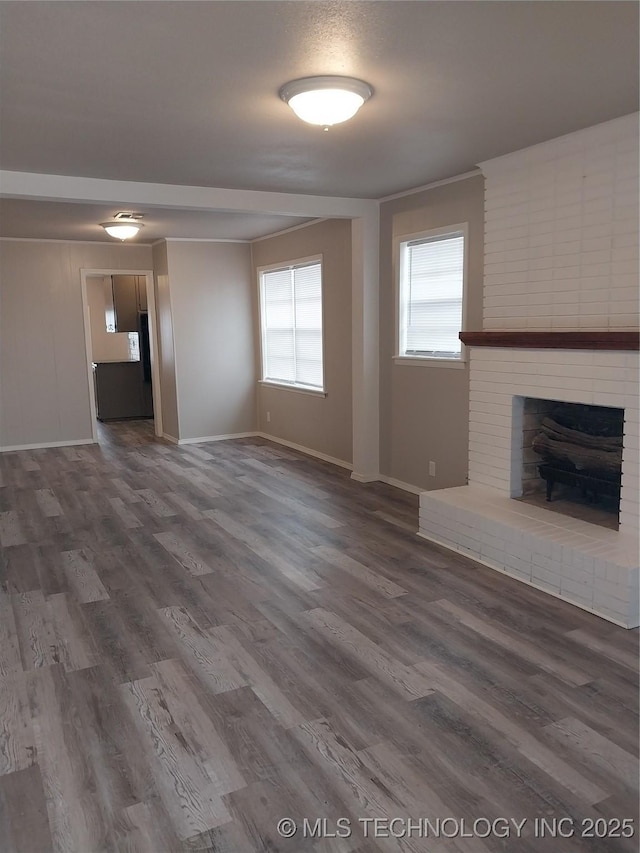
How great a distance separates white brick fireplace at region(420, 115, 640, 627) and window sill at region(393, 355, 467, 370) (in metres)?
0.25

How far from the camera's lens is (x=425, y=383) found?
5145mm

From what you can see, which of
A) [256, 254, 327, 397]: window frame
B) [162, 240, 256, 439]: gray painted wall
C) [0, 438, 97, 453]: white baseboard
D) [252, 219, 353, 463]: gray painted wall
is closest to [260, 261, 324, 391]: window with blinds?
[256, 254, 327, 397]: window frame

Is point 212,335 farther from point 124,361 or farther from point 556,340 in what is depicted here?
point 556,340

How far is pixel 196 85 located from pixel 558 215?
2216mm

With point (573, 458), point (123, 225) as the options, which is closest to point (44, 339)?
point (123, 225)

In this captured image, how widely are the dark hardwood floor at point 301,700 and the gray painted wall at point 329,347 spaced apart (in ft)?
6.93

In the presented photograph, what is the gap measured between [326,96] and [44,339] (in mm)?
6037

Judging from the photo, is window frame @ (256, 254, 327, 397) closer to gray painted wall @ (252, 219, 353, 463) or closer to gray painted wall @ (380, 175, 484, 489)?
gray painted wall @ (252, 219, 353, 463)

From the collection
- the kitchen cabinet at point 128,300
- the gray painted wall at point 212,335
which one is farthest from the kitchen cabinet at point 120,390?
the gray painted wall at point 212,335

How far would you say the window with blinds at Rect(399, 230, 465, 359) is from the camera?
15.6 feet

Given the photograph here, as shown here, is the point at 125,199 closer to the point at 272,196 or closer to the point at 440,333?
the point at 272,196

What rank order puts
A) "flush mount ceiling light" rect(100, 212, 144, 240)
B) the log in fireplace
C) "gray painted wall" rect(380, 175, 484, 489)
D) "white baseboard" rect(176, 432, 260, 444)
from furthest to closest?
"white baseboard" rect(176, 432, 260, 444) → "flush mount ceiling light" rect(100, 212, 144, 240) → "gray painted wall" rect(380, 175, 484, 489) → the log in fireplace

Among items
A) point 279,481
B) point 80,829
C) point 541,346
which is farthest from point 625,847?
point 279,481

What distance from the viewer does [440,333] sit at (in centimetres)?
495
